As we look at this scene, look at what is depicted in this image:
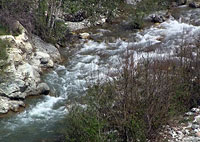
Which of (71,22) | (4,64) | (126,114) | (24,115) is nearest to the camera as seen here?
(126,114)

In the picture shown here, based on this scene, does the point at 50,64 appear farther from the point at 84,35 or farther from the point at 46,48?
the point at 84,35

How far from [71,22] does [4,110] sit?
12798mm

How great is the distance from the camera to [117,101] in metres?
7.62

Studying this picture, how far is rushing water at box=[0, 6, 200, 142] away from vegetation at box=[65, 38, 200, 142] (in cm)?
70

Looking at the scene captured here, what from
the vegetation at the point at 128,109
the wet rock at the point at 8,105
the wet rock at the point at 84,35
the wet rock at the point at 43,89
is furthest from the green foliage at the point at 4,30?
the vegetation at the point at 128,109

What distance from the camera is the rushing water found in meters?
10.2

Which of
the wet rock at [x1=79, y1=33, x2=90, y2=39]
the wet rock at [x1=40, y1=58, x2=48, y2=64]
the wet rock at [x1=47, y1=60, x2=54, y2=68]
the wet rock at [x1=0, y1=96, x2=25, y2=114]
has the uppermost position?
the wet rock at [x1=79, y1=33, x2=90, y2=39]

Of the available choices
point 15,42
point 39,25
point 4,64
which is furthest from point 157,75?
point 39,25

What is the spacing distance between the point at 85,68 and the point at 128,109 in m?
8.47

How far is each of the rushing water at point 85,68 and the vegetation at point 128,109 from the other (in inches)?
27.7

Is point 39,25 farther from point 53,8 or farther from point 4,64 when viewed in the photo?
point 4,64

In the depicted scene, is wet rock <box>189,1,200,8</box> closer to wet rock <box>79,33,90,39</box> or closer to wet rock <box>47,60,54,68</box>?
wet rock <box>79,33,90,39</box>

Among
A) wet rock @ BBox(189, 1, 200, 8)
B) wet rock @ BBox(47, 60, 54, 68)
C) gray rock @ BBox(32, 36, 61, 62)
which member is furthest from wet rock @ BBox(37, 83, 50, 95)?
wet rock @ BBox(189, 1, 200, 8)


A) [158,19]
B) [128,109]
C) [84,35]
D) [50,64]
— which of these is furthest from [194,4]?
[128,109]
